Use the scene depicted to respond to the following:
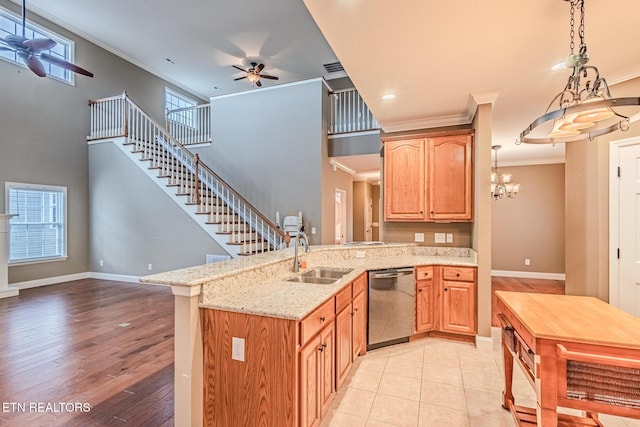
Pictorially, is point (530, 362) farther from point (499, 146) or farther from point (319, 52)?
point (319, 52)

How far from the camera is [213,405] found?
176 cm

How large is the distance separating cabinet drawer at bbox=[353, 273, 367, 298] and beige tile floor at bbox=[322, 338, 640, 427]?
2.34 feet

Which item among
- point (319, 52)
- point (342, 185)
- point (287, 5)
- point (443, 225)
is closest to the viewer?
point (443, 225)

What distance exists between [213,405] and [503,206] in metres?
7.36

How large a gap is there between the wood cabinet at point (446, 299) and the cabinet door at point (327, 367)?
1.60m

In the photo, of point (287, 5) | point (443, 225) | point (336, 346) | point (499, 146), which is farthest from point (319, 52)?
point (336, 346)

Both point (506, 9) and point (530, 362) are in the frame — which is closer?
point (530, 362)

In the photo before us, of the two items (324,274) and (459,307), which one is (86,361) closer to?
(324,274)

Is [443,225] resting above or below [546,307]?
above

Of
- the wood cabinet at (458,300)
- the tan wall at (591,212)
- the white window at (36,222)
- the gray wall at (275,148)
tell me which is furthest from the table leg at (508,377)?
Answer: the white window at (36,222)

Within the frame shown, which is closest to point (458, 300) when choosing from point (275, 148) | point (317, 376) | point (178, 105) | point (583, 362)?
point (583, 362)

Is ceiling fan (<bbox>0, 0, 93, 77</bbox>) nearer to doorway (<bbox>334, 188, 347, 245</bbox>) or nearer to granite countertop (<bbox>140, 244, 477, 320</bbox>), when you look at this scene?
granite countertop (<bbox>140, 244, 477, 320</bbox>)

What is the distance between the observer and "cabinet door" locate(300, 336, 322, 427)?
5.41 ft

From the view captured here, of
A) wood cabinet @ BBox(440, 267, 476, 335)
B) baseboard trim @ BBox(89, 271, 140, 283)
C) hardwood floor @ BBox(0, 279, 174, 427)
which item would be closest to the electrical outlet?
hardwood floor @ BBox(0, 279, 174, 427)
